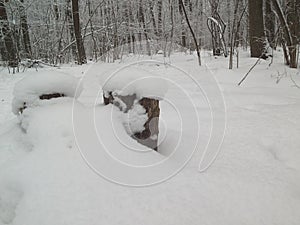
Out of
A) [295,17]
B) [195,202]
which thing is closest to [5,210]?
[195,202]

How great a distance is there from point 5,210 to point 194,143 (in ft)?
4.32

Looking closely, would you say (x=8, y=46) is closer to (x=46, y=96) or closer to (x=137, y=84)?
(x=46, y=96)

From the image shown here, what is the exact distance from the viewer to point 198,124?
2459mm

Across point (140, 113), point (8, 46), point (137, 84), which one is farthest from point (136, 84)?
point (8, 46)

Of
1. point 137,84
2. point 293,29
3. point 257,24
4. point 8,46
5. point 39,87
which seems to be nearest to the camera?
point 137,84

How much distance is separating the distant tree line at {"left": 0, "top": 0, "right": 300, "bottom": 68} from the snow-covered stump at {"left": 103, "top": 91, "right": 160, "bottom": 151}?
3726 mm

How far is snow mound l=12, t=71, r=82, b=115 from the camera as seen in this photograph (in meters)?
1.93

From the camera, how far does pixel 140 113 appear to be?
6.00 ft

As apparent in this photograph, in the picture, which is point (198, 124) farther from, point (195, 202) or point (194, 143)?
point (195, 202)

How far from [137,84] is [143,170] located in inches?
22.9

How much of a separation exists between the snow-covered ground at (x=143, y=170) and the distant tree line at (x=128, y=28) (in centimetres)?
343

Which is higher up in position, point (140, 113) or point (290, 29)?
point (290, 29)

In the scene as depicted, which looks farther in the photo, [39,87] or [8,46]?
[8,46]

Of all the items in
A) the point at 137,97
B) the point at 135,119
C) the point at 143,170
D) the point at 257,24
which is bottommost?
the point at 143,170
